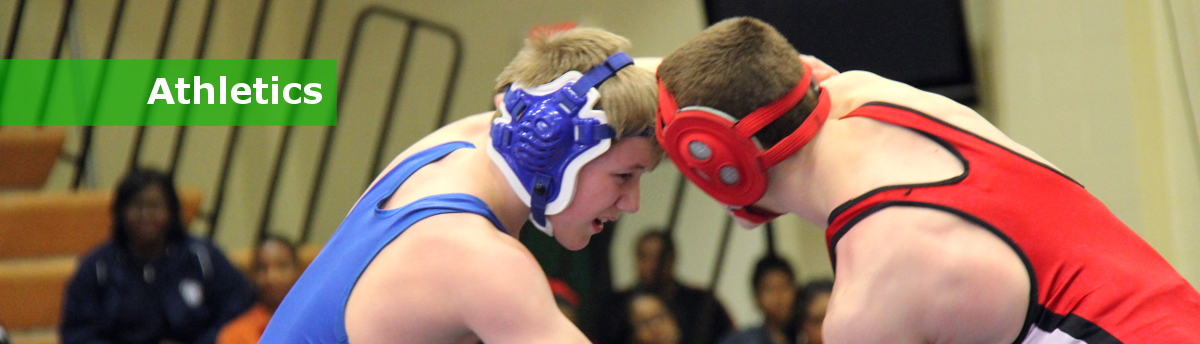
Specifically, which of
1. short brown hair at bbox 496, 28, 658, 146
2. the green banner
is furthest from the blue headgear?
the green banner

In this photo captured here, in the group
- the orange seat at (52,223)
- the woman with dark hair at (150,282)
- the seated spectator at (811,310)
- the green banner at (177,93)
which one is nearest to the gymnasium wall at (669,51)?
the green banner at (177,93)

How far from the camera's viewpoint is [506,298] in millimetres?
1707

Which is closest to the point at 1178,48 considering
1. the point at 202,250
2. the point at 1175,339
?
the point at 1175,339

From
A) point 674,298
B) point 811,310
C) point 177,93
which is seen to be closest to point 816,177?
point 811,310

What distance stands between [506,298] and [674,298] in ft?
11.3

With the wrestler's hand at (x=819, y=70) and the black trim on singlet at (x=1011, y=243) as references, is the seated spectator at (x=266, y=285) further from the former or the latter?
the black trim on singlet at (x=1011, y=243)

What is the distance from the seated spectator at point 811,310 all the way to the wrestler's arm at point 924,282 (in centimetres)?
276

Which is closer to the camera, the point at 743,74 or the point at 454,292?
the point at 454,292

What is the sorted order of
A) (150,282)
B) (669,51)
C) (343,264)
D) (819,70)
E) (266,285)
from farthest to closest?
(669,51) < (266,285) < (150,282) < (819,70) < (343,264)

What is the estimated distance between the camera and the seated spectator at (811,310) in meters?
4.51

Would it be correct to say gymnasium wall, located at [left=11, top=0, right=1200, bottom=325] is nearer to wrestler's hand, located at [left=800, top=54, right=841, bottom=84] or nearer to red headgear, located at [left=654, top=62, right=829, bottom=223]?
wrestler's hand, located at [left=800, top=54, right=841, bottom=84]

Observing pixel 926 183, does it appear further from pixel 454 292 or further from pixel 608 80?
pixel 454 292

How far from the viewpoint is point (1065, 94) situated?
4.12 meters

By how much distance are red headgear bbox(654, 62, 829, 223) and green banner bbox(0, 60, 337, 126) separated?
4277 mm
